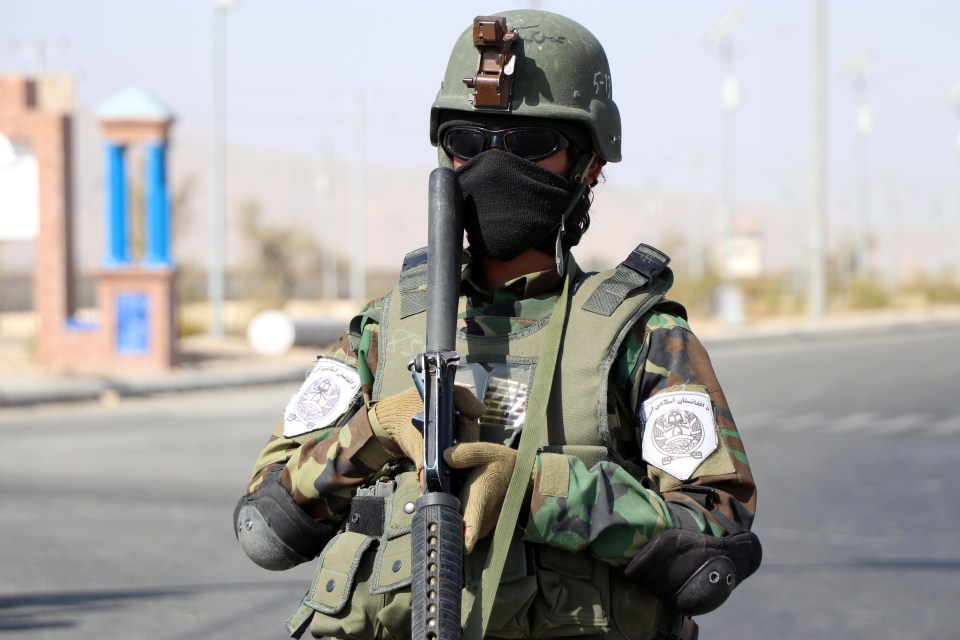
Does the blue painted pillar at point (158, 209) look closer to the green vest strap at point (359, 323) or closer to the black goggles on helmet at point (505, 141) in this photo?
the green vest strap at point (359, 323)

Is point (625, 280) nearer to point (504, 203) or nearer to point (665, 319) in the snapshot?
point (665, 319)

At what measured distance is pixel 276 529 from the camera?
7.97ft

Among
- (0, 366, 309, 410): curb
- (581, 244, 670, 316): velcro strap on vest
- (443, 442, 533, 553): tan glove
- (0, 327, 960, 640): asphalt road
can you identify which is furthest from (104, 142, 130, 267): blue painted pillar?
(443, 442, 533, 553): tan glove

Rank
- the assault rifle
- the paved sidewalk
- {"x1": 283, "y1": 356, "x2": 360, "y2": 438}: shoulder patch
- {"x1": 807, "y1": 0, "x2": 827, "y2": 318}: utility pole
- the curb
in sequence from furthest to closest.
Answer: {"x1": 807, "y1": 0, "x2": 827, "y2": 318}: utility pole, the paved sidewalk, the curb, {"x1": 283, "y1": 356, "x2": 360, "y2": 438}: shoulder patch, the assault rifle

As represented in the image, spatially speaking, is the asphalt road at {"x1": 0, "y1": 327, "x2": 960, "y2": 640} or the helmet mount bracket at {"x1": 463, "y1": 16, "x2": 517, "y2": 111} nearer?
the helmet mount bracket at {"x1": 463, "y1": 16, "x2": 517, "y2": 111}

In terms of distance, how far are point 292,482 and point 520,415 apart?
38cm

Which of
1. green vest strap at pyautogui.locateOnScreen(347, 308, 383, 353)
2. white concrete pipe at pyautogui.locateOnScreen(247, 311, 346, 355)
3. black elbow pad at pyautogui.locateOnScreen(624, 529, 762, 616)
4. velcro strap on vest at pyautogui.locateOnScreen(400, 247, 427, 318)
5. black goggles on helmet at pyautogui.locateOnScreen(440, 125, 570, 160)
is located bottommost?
white concrete pipe at pyautogui.locateOnScreen(247, 311, 346, 355)

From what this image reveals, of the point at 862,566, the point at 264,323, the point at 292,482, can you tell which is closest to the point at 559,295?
the point at 292,482

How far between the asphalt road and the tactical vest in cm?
383

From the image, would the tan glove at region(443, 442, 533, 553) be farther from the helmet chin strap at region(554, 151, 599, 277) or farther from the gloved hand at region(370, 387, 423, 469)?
the helmet chin strap at region(554, 151, 599, 277)

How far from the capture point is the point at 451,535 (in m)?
2.08

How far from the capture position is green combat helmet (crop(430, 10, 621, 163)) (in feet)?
7.95

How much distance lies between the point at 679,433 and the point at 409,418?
427 mm

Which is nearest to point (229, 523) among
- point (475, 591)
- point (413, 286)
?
point (413, 286)
